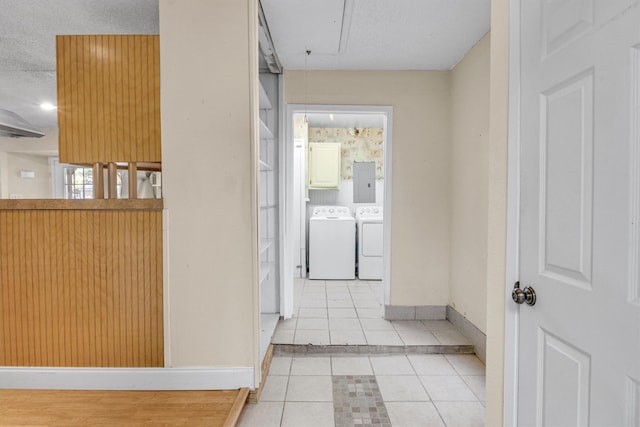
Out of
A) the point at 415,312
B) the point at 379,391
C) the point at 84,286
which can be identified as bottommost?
the point at 379,391

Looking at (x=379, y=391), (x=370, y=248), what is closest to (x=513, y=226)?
(x=379, y=391)

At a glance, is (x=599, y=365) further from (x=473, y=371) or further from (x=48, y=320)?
(x=48, y=320)

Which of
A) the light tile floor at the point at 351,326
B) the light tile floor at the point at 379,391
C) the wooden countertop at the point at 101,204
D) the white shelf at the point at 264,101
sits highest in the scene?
the white shelf at the point at 264,101

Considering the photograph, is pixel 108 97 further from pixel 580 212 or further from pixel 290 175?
pixel 580 212

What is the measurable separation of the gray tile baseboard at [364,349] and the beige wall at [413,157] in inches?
23.3

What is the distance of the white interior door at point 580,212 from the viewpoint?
2.59 feet

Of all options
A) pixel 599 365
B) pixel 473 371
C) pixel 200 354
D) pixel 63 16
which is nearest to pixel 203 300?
pixel 200 354

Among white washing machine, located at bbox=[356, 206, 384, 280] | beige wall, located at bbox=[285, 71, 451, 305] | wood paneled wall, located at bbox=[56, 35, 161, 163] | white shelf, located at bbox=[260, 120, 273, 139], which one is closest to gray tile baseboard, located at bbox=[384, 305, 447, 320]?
beige wall, located at bbox=[285, 71, 451, 305]

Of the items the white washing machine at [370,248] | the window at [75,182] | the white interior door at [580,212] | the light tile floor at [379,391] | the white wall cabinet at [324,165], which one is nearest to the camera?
the white interior door at [580,212]

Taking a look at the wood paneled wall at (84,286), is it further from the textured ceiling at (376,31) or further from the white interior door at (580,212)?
the white interior door at (580,212)

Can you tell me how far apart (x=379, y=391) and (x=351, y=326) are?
88cm

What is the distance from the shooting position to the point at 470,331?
2.61m

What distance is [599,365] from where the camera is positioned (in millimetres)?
867

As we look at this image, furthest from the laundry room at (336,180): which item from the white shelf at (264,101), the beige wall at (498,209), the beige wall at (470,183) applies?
the beige wall at (498,209)
